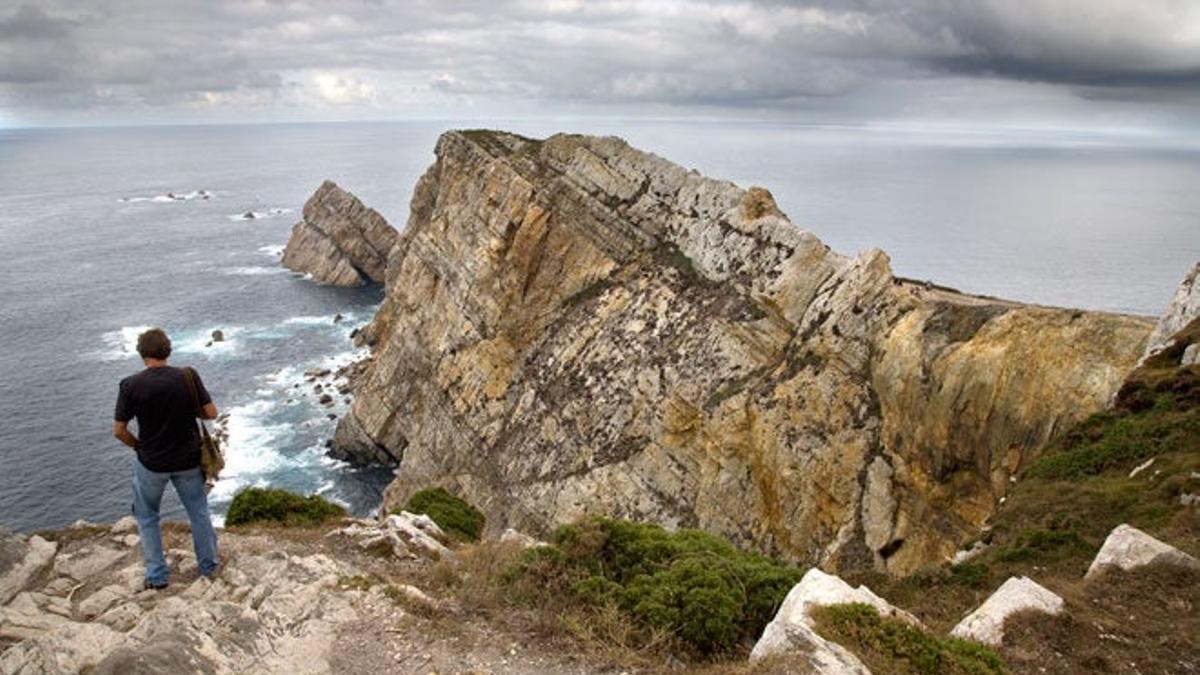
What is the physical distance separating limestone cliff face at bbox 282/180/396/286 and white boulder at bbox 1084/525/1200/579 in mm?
112584

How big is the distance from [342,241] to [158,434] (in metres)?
114

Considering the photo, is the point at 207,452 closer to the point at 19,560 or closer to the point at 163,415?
the point at 163,415

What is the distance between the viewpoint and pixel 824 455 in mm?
36906

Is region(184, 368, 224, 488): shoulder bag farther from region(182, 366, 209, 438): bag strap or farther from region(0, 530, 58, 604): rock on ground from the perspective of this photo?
region(0, 530, 58, 604): rock on ground

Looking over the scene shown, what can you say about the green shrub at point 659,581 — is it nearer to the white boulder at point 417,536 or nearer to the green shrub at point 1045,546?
the white boulder at point 417,536

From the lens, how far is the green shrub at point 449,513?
2898 centimetres

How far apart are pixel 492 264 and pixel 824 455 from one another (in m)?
30.1

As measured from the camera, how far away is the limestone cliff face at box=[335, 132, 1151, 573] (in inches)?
1246

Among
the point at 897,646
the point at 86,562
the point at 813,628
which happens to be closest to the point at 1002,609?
the point at 897,646

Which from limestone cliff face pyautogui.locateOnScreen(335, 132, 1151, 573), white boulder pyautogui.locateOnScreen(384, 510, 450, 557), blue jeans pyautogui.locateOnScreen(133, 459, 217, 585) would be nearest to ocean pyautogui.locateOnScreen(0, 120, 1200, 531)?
limestone cliff face pyautogui.locateOnScreen(335, 132, 1151, 573)

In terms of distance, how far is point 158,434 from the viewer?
40.1 feet

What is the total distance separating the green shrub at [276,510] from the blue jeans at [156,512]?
7237mm

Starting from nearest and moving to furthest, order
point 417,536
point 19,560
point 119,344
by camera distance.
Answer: point 19,560 → point 417,536 → point 119,344

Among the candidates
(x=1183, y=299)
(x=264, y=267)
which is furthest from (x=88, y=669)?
(x=264, y=267)
